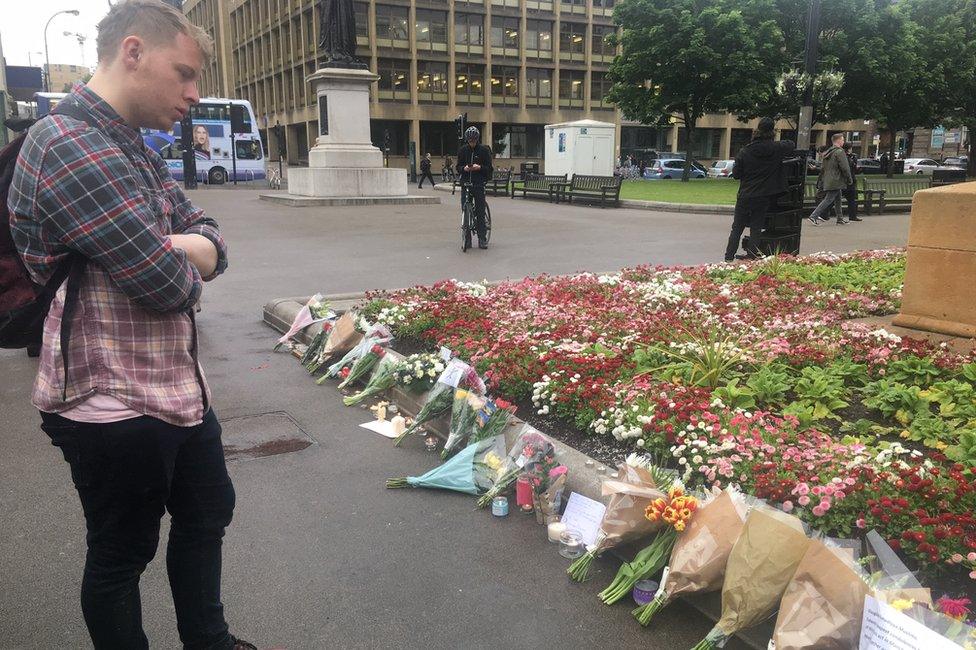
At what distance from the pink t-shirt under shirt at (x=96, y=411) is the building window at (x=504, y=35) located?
63470mm

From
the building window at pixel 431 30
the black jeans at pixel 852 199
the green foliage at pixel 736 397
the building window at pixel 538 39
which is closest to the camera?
the green foliage at pixel 736 397

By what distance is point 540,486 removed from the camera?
371 cm

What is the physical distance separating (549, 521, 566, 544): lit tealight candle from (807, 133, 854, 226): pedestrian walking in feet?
52.3

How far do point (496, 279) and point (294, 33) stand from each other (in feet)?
193

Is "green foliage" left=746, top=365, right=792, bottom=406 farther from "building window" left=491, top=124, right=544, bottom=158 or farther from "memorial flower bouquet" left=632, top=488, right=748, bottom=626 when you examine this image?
"building window" left=491, top=124, right=544, bottom=158

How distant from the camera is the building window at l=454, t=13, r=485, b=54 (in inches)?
2376

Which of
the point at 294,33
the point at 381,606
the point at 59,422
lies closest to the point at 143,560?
the point at 59,422

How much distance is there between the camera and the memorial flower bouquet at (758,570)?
2.57 meters

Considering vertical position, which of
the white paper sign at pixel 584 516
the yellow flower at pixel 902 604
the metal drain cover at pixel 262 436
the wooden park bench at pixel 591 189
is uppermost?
the wooden park bench at pixel 591 189

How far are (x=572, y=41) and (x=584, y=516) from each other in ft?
217

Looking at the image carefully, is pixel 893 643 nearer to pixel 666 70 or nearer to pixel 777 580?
pixel 777 580

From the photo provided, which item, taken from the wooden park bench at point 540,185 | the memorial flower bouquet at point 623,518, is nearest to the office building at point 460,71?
the wooden park bench at point 540,185

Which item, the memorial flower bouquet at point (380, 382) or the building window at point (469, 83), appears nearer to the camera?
the memorial flower bouquet at point (380, 382)

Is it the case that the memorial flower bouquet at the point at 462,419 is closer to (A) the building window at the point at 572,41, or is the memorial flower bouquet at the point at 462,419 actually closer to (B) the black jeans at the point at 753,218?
(B) the black jeans at the point at 753,218
